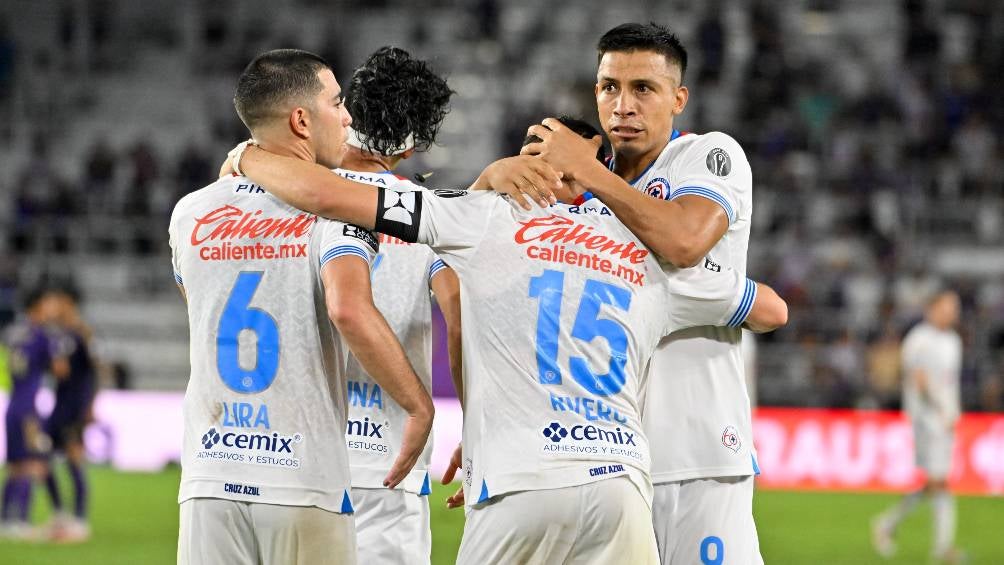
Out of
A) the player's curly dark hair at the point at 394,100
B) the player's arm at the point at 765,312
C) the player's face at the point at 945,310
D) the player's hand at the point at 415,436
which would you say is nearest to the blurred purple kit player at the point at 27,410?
the player's face at the point at 945,310

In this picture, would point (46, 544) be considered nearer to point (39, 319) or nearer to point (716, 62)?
point (39, 319)

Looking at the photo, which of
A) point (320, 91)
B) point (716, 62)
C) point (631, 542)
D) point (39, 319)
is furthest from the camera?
point (716, 62)

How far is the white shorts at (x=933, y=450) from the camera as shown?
44.1 ft

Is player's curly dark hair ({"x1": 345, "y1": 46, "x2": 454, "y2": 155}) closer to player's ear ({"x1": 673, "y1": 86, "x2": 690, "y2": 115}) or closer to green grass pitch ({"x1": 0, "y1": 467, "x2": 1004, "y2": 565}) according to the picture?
player's ear ({"x1": 673, "y1": 86, "x2": 690, "y2": 115})

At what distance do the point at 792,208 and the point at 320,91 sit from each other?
18.8 m

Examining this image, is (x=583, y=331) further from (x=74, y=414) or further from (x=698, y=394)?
(x=74, y=414)

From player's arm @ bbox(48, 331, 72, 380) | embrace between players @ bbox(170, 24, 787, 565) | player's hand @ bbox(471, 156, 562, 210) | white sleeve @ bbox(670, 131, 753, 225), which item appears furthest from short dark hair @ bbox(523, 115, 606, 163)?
player's arm @ bbox(48, 331, 72, 380)

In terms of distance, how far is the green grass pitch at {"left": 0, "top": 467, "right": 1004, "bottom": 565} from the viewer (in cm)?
1220

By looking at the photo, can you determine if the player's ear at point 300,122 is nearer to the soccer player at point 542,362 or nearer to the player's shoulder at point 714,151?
the soccer player at point 542,362

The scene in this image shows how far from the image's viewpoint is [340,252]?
4.28m

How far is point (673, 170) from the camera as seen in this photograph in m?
4.81

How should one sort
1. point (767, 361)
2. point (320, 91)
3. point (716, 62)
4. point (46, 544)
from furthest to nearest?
point (716, 62), point (767, 361), point (46, 544), point (320, 91)

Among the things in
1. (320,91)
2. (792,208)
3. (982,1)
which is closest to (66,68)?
(792,208)

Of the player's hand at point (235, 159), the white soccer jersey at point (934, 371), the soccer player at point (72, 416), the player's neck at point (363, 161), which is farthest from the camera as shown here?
the white soccer jersey at point (934, 371)
